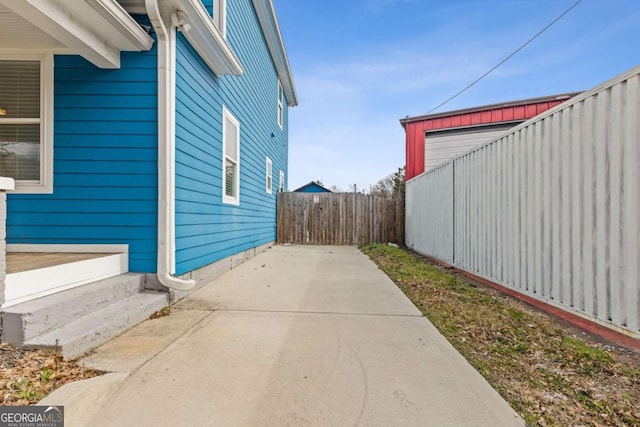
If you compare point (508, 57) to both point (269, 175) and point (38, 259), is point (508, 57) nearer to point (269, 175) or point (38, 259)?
point (269, 175)

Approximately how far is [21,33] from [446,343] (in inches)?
190

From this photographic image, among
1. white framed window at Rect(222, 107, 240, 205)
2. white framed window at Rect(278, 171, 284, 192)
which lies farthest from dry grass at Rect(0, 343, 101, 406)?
white framed window at Rect(278, 171, 284, 192)

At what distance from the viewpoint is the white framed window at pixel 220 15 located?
472 cm

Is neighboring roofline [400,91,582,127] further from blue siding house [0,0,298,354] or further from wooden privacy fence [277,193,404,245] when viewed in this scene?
blue siding house [0,0,298,354]

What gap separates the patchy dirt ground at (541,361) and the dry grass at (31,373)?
8.50ft

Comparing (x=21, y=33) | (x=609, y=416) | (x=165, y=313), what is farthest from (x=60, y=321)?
(x=609, y=416)

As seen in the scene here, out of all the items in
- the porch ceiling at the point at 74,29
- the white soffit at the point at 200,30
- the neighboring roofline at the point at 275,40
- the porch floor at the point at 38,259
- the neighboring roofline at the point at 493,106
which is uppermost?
the neighboring roofline at the point at 275,40

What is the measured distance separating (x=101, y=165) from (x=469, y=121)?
32.5 feet

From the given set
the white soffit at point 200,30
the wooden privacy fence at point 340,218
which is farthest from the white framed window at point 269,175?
the white soffit at point 200,30

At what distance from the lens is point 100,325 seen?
2.53 m

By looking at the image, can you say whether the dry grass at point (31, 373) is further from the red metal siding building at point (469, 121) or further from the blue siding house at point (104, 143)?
the red metal siding building at point (469, 121)

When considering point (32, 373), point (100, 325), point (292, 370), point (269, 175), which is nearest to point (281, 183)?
point (269, 175)

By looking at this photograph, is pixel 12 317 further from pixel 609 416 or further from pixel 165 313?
pixel 609 416

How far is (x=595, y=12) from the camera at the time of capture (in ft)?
23.5
